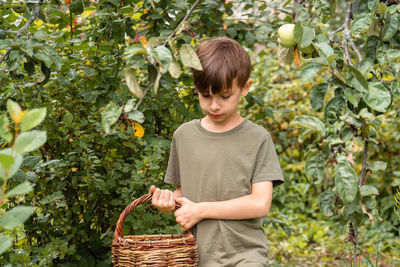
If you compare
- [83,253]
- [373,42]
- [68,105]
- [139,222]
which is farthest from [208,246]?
[68,105]

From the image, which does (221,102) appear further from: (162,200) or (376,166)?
(376,166)

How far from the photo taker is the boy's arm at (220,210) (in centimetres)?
162

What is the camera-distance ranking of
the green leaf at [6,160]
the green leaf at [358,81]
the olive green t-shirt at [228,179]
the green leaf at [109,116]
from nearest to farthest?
the green leaf at [6,160] < the green leaf at [109,116] < the green leaf at [358,81] < the olive green t-shirt at [228,179]

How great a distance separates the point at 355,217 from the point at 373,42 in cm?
63

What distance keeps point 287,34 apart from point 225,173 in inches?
20.6

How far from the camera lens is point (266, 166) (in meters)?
1.71

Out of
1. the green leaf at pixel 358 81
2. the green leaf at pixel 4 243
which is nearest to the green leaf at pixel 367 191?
the green leaf at pixel 358 81

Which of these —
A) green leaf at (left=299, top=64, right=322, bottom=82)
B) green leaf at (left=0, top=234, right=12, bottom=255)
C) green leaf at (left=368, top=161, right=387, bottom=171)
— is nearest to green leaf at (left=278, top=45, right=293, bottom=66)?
green leaf at (left=299, top=64, right=322, bottom=82)

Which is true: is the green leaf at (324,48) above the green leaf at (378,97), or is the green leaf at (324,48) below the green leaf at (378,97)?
above

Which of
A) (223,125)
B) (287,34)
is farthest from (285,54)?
(223,125)

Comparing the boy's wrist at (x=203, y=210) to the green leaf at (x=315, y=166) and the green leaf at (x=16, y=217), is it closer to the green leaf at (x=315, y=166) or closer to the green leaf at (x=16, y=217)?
the green leaf at (x=315, y=166)

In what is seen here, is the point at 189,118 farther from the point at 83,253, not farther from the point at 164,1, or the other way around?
the point at 83,253

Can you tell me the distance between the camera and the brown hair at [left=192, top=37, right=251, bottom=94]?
1.60 metres

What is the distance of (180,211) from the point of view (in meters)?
1.63
